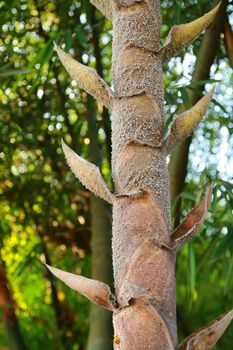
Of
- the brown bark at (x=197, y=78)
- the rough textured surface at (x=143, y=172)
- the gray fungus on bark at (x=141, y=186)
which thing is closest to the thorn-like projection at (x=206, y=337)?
the gray fungus on bark at (x=141, y=186)

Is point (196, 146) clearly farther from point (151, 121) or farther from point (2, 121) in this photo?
point (151, 121)

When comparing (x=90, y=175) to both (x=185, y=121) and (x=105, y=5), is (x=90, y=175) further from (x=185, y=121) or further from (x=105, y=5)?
(x=105, y=5)

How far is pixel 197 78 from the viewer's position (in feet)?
6.59

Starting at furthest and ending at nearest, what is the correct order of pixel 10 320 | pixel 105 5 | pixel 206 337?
pixel 10 320 → pixel 105 5 → pixel 206 337

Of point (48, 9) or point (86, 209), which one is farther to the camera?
point (86, 209)

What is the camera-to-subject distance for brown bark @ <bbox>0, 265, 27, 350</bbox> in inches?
97.4

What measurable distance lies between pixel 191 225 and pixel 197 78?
1269 millimetres

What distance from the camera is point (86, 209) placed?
9.27ft

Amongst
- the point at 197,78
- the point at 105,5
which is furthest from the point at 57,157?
the point at 105,5

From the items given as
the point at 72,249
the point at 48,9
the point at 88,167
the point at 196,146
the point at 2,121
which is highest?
the point at 88,167

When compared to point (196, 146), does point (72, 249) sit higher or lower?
lower

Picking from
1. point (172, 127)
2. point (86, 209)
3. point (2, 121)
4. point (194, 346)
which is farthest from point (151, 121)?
point (86, 209)

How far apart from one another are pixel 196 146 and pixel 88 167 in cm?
211

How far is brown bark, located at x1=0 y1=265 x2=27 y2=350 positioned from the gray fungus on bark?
174 cm
